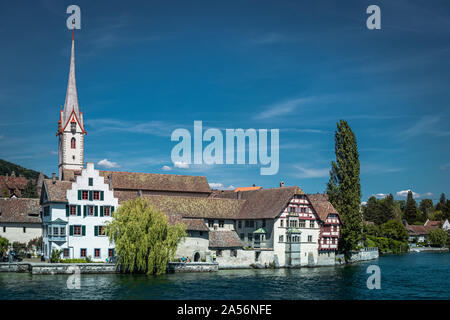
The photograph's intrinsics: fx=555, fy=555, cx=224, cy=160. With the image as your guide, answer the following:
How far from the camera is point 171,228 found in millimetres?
65750

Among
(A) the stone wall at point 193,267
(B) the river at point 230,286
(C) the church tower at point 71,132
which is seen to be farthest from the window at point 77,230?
(C) the church tower at point 71,132

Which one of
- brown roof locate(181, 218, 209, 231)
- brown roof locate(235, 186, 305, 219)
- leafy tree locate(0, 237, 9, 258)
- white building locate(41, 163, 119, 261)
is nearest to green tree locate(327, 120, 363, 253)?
brown roof locate(235, 186, 305, 219)

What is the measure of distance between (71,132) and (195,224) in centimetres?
3852

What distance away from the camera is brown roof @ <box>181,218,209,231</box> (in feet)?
246

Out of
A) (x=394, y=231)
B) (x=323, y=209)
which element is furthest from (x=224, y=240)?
(x=394, y=231)

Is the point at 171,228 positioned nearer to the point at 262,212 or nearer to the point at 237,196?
the point at 262,212

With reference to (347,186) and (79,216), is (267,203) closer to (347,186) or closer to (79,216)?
(347,186)

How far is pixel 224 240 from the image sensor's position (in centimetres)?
7756

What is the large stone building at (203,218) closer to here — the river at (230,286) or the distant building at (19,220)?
the distant building at (19,220)

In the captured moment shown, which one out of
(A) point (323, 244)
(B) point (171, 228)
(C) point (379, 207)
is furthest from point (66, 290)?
(C) point (379, 207)

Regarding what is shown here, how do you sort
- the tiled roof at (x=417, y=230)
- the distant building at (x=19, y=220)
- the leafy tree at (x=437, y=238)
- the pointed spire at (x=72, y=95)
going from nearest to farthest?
1. the distant building at (x=19, y=220)
2. the pointed spire at (x=72, y=95)
3. the leafy tree at (x=437, y=238)
4. the tiled roof at (x=417, y=230)

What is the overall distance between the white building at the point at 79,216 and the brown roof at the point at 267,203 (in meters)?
22.1

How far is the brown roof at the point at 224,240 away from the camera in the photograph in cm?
7631

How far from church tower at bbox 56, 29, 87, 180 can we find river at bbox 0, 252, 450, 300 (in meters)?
42.3
